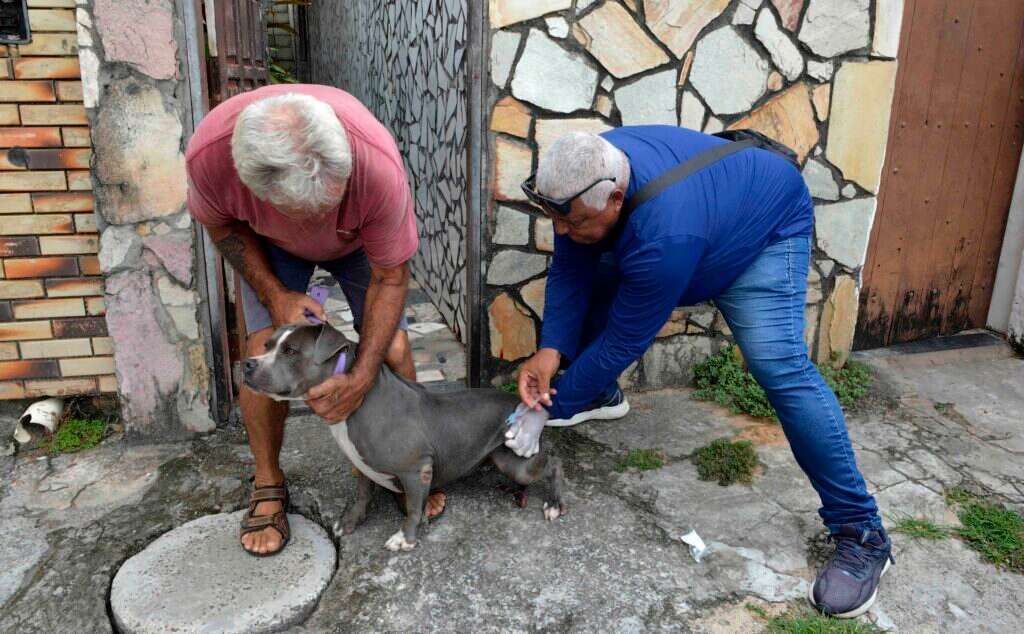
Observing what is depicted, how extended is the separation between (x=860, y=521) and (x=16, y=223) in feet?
12.5

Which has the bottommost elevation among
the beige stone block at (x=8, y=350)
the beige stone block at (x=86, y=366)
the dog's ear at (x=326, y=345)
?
the beige stone block at (x=86, y=366)

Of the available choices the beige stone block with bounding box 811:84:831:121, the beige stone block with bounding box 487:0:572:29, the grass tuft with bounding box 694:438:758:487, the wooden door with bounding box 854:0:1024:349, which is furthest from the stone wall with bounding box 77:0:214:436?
the wooden door with bounding box 854:0:1024:349

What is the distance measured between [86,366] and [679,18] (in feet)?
11.3

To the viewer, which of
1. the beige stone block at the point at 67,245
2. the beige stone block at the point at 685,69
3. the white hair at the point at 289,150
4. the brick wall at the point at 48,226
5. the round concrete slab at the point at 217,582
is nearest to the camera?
the white hair at the point at 289,150

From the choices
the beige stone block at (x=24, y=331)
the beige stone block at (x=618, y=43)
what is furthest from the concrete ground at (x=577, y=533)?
the beige stone block at (x=618, y=43)

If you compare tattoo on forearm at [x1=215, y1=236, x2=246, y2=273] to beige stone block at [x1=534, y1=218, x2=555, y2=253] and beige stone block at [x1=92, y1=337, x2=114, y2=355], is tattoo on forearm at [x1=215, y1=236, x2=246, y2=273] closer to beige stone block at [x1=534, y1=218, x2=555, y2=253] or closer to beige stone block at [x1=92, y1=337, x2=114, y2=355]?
beige stone block at [x1=92, y1=337, x2=114, y2=355]

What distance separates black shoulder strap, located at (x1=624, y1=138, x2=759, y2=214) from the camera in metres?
2.49

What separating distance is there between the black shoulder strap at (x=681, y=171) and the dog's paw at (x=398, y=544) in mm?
1474

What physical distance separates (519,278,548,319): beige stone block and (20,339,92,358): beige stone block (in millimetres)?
2186

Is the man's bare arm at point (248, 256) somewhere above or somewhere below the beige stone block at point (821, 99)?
below

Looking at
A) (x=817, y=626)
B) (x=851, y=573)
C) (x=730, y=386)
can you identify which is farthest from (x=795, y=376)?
(x=730, y=386)

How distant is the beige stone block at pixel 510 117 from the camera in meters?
3.76

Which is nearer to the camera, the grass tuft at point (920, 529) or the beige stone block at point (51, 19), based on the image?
the grass tuft at point (920, 529)

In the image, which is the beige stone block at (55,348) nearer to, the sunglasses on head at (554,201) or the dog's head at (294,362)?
the dog's head at (294,362)
